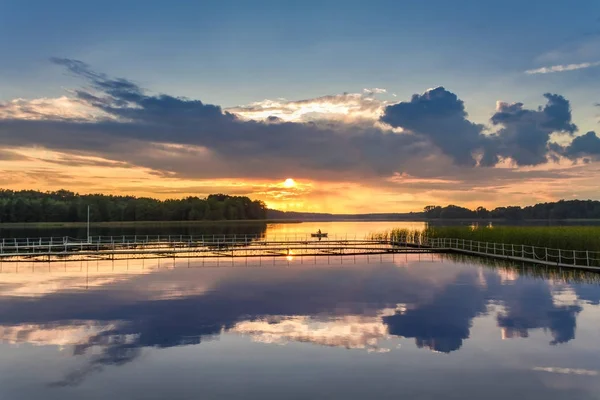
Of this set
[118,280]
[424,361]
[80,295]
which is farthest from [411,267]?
[424,361]

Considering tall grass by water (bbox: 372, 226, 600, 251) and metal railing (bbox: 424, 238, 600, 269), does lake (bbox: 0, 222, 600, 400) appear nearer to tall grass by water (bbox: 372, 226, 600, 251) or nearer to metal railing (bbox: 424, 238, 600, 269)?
metal railing (bbox: 424, 238, 600, 269)

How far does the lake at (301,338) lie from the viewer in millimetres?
12867

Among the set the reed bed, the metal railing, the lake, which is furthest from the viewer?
the reed bed

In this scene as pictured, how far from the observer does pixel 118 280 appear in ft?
110

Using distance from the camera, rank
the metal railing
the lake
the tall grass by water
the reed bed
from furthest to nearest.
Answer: the tall grass by water
the reed bed
the metal railing
the lake

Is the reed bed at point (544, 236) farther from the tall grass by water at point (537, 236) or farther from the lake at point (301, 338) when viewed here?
the lake at point (301, 338)

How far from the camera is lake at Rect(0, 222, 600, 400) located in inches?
507

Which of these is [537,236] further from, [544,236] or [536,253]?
[536,253]

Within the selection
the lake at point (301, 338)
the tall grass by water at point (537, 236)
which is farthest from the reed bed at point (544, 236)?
the lake at point (301, 338)

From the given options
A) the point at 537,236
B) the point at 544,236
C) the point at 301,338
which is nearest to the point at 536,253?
the point at 544,236

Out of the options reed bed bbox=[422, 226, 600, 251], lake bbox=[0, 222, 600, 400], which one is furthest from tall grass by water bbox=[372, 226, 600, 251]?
lake bbox=[0, 222, 600, 400]

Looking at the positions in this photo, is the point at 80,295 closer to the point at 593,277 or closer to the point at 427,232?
the point at 593,277

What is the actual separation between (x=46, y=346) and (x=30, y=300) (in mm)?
10056

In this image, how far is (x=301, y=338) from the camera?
17.5 metres
